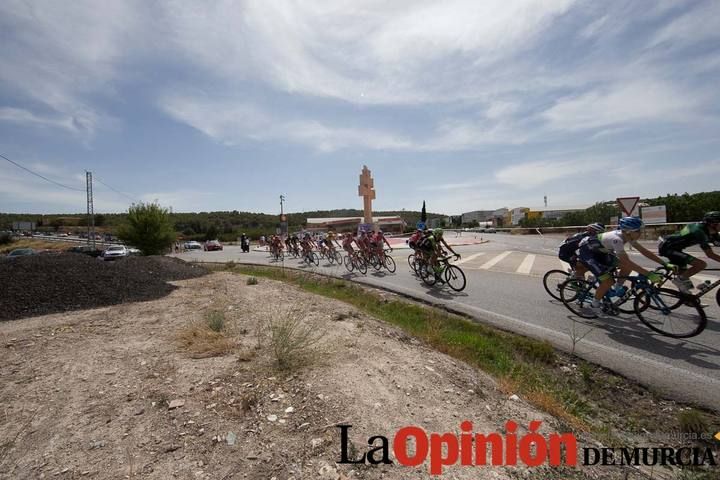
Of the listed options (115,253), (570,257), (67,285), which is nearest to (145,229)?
(115,253)

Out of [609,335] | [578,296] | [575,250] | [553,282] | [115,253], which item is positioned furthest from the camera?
[115,253]

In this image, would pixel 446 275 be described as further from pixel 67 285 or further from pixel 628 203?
pixel 67 285

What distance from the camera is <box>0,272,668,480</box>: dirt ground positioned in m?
2.25

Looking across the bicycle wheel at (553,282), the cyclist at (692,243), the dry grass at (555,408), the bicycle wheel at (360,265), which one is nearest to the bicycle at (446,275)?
the bicycle wheel at (553,282)

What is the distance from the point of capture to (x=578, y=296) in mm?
6469

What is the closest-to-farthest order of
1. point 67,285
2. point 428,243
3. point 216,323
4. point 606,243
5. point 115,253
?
1. point 216,323
2. point 606,243
3. point 67,285
4. point 428,243
5. point 115,253

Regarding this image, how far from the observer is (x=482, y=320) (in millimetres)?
6391

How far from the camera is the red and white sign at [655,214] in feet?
74.9

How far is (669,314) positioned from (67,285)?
13.4 m

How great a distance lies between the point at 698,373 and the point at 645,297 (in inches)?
73.4

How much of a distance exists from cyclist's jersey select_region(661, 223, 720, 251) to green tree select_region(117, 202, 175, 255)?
33052mm

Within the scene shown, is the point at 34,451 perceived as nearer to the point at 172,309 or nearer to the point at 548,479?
the point at 548,479

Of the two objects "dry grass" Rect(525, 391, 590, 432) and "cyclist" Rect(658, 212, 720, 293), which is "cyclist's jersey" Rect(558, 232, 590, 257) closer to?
"cyclist" Rect(658, 212, 720, 293)

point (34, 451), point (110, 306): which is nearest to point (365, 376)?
point (34, 451)
